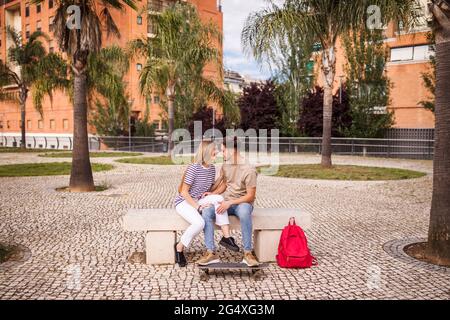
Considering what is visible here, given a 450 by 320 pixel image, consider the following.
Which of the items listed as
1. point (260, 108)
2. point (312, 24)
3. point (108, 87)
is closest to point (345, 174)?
point (312, 24)

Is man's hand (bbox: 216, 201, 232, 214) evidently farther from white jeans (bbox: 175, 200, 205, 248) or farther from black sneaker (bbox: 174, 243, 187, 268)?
black sneaker (bbox: 174, 243, 187, 268)

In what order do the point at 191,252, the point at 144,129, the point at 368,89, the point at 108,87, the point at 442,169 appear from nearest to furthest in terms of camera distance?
the point at 442,169, the point at 191,252, the point at 108,87, the point at 368,89, the point at 144,129

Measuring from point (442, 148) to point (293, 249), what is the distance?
2.36m

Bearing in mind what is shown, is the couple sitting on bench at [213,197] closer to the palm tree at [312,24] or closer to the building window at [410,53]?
the palm tree at [312,24]

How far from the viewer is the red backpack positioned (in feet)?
18.0

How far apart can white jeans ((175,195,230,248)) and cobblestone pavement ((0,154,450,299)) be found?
40 centimetres

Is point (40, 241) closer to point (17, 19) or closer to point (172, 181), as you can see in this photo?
point (172, 181)

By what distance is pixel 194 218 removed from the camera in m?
5.52

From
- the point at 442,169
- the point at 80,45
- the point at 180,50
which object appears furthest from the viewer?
the point at 180,50

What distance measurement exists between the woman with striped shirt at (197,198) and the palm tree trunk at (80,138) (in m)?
7.20

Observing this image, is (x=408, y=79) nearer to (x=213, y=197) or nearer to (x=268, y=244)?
(x=268, y=244)

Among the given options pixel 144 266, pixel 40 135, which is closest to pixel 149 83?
pixel 144 266

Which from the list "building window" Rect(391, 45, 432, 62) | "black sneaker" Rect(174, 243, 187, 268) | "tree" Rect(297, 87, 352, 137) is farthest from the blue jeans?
"building window" Rect(391, 45, 432, 62)

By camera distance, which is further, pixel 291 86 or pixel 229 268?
pixel 291 86
